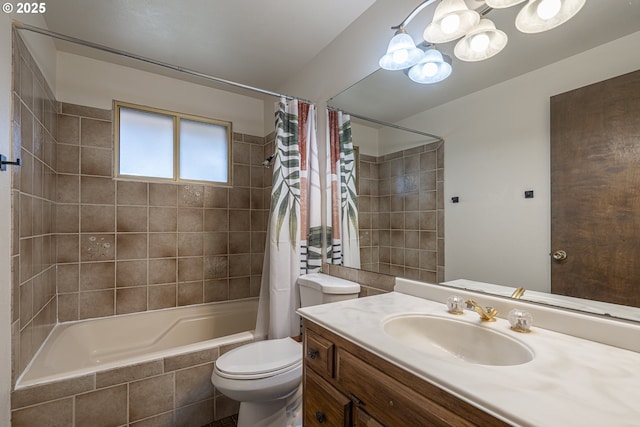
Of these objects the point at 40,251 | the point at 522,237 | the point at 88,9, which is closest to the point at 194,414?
the point at 40,251

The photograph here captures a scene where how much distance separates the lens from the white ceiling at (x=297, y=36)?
91cm

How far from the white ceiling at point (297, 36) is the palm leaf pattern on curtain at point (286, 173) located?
13.7 inches

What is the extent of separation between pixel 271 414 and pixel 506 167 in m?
1.61

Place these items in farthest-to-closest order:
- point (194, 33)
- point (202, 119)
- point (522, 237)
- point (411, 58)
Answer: point (202, 119) < point (194, 33) < point (411, 58) < point (522, 237)

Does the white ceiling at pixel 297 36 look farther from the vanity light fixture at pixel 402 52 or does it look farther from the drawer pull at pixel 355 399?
the drawer pull at pixel 355 399

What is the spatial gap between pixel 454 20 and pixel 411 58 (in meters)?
0.24

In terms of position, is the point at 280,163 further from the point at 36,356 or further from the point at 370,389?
the point at 36,356

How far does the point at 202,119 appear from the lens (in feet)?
8.58

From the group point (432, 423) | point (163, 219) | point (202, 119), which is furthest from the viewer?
point (202, 119)

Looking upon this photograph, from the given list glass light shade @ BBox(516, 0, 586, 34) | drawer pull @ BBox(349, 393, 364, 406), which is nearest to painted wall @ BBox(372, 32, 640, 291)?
glass light shade @ BBox(516, 0, 586, 34)

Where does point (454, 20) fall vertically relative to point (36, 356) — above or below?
above

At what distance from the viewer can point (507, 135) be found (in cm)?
105

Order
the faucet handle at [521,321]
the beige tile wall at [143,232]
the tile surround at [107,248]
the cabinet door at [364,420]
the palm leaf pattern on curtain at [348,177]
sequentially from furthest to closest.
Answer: the beige tile wall at [143,232] < the palm leaf pattern on curtain at [348,177] < the tile surround at [107,248] < the faucet handle at [521,321] < the cabinet door at [364,420]

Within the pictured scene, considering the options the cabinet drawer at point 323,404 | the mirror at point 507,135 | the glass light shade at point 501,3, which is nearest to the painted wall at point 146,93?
the mirror at point 507,135
